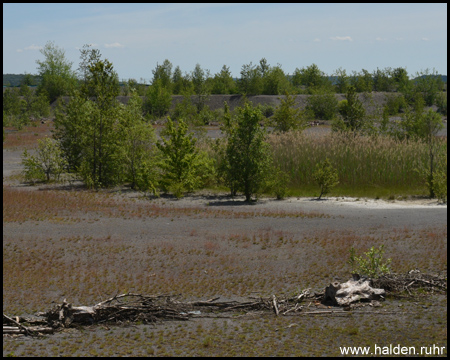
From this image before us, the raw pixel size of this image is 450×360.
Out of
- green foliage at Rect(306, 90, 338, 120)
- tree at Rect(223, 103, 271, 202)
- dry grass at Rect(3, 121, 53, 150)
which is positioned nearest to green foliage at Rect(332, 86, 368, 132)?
tree at Rect(223, 103, 271, 202)

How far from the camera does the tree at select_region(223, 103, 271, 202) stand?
24.4 metres

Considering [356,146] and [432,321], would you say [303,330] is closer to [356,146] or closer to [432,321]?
[432,321]

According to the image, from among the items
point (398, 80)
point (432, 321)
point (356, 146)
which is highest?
point (398, 80)

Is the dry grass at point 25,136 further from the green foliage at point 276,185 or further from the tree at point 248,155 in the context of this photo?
the green foliage at point 276,185

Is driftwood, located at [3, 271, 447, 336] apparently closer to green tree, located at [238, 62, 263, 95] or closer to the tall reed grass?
the tall reed grass

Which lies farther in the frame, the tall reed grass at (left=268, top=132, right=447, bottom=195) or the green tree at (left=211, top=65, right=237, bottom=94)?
the green tree at (left=211, top=65, right=237, bottom=94)

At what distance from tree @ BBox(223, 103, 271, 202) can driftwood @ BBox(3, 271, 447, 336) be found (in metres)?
12.8

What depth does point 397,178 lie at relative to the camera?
28719 mm

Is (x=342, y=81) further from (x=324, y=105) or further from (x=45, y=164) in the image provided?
(x=45, y=164)

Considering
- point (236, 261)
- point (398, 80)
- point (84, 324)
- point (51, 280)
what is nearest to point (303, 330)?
point (84, 324)

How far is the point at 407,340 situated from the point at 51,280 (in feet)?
24.7

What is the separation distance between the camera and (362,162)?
29641mm

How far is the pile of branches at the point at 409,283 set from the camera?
11.6 m

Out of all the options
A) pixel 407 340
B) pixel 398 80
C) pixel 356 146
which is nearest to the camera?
pixel 407 340
